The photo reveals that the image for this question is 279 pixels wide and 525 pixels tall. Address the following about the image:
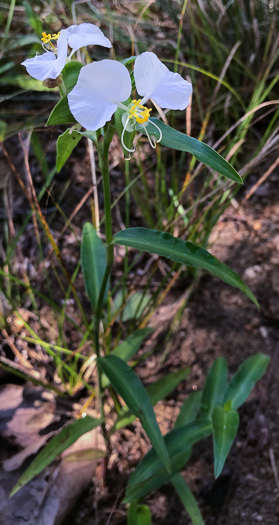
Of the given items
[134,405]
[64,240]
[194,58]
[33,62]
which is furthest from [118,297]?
[194,58]

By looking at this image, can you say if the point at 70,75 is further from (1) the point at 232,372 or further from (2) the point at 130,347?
(1) the point at 232,372

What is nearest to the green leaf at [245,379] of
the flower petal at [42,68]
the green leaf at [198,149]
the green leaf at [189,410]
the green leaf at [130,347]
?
the green leaf at [189,410]

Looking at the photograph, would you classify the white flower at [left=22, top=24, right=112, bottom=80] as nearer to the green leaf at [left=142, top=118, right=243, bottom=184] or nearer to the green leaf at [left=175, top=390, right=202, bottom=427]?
the green leaf at [left=142, top=118, right=243, bottom=184]

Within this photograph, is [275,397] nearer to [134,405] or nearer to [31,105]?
[134,405]

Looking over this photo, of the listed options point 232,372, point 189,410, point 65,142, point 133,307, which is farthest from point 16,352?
point 65,142

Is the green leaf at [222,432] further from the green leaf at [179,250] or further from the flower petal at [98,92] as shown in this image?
the flower petal at [98,92]

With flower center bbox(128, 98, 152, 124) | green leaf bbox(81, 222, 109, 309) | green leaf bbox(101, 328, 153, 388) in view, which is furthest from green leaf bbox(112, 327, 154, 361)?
flower center bbox(128, 98, 152, 124)
